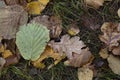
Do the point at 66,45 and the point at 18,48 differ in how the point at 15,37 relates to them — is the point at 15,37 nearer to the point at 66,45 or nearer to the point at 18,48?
the point at 18,48

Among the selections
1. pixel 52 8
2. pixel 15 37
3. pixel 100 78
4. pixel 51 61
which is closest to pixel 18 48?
pixel 15 37

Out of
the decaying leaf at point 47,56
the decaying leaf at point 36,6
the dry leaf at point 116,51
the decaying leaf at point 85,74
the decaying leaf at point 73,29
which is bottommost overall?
the decaying leaf at point 85,74

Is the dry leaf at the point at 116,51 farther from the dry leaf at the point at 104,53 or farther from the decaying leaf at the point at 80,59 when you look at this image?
the decaying leaf at the point at 80,59

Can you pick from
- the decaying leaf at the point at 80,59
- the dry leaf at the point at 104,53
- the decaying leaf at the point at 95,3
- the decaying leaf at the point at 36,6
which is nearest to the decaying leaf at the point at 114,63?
the dry leaf at the point at 104,53

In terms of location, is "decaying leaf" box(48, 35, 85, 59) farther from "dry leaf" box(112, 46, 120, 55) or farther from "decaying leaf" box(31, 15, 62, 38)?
"dry leaf" box(112, 46, 120, 55)

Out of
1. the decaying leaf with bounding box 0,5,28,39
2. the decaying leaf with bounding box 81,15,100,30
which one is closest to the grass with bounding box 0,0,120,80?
the decaying leaf with bounding box 81,15,100,30

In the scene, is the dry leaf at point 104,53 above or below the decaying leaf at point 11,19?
below

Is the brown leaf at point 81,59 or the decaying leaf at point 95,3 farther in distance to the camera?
the decaying leaf at point 95,3
